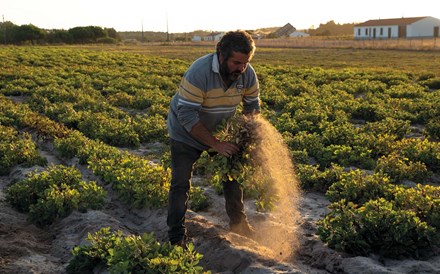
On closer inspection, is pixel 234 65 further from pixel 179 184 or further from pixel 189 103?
pixel 179 184

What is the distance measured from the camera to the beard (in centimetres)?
482

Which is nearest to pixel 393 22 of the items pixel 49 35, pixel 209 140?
pixel 49 35

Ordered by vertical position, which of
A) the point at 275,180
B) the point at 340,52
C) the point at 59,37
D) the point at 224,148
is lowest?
the point at 275,180

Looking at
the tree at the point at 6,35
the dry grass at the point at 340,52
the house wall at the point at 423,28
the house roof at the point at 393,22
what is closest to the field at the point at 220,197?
the dry grass at the point at 340,52

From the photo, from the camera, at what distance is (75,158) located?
9570 mm

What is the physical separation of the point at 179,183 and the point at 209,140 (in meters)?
0.63

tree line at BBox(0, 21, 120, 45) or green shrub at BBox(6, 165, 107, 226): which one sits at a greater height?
tree line at BBox(0, 21, 120, 45)

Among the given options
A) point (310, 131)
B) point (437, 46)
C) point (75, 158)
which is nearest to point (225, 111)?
point (75, 158)

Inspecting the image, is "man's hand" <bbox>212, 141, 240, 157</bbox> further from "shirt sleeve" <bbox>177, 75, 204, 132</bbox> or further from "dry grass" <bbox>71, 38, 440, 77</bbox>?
"dry grass" <bbox>71, 38, 440, 77</bbox>

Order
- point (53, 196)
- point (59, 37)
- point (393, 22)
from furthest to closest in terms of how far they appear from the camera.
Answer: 1. point (59, 37)
2. point (393, 22)
3. point (53, 196)

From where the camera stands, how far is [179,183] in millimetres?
5152

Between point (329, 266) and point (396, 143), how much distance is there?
552cm

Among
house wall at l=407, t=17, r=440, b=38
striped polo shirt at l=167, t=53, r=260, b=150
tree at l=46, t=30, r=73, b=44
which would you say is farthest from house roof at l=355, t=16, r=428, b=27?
striped polo shirt at l=167, t=53, r=260, b=150

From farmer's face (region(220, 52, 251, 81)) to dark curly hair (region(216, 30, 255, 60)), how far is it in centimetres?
4
